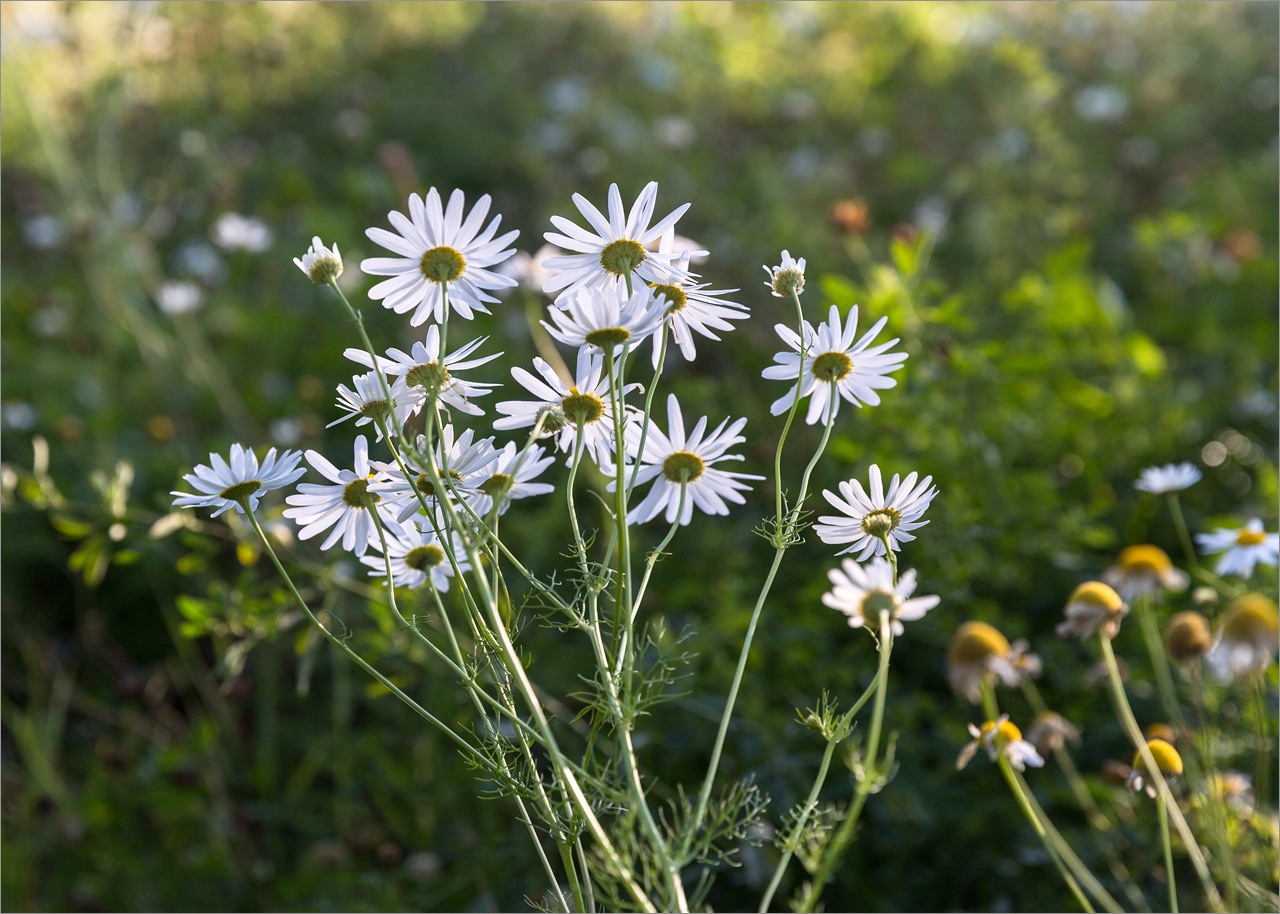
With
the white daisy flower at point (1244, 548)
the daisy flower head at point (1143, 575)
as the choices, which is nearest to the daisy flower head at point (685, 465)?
the daisy flower head at point (1143, 575)

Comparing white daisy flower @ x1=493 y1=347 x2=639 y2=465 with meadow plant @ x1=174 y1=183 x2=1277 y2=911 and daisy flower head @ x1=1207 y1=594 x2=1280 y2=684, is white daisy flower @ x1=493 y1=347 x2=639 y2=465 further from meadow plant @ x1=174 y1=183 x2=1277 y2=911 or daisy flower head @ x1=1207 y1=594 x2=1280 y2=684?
daisy flower head @ x1=1207 y1=594 x2=1280 y2=684

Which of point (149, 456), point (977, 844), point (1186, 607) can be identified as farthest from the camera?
point (149, 456)

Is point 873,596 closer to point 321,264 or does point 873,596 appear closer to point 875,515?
point 875,515

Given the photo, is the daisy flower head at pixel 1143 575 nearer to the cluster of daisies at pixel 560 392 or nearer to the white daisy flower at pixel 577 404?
the cluster of daisies at pixel 560 392

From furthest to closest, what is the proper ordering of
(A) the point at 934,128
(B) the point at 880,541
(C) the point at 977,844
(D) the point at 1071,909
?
1. (A) the point at 934,128
2. (C) the point at 977,844
3. (D) the point at 1071,909
4. (B) the point at 880,541

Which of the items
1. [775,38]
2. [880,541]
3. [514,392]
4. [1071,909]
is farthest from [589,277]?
[775,38]

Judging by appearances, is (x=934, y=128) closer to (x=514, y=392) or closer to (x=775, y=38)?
(x=775, y=38)

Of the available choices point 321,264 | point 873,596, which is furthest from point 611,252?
point 873,596
